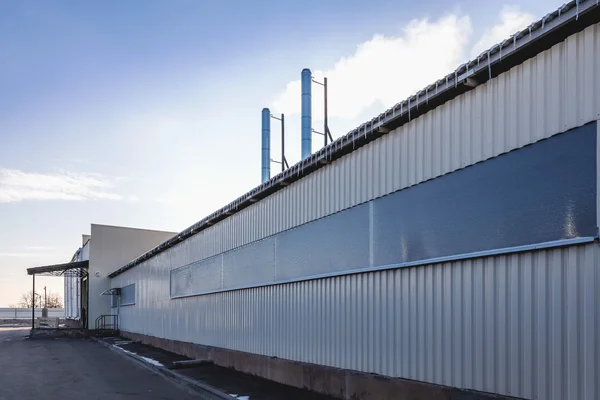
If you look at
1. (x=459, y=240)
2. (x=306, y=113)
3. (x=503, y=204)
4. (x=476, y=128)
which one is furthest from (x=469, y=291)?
(x=306, y=113)

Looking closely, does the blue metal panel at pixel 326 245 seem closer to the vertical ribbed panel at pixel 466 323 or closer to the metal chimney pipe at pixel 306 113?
the vertical ribbed panel at pixel 466 323

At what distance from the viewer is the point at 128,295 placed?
109 ft

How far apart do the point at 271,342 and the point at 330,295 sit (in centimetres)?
300

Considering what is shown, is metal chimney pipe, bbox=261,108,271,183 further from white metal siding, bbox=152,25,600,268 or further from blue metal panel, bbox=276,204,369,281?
white metal siding, bbox=152,25,600,268

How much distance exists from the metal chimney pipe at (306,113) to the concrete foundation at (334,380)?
6.55 meters

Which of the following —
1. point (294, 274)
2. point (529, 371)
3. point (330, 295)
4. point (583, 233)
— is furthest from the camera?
point (294, 274)

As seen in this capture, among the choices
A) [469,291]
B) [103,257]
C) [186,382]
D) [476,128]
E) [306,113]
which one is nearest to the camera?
[469,291]

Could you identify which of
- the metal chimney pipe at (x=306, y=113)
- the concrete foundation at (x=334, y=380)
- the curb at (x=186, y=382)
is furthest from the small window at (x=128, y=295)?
the metal chimney pipe at (x=306, y=113)

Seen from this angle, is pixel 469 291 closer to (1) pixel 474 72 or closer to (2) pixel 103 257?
(1) pixel 474 72

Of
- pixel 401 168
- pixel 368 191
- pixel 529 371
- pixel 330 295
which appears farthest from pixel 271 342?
pixel 529 371

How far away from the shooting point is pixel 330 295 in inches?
407

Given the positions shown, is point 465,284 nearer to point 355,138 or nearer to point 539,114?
point 539,114

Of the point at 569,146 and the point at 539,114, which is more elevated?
the point at 539,114

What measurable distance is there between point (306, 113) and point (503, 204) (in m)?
11.0
